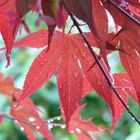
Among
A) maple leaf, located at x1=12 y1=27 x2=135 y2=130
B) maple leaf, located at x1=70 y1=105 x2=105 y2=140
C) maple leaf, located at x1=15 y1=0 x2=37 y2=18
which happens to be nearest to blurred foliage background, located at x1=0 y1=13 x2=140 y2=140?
maple leaf, located at x1=70 y1=105 x2=105 y2=140

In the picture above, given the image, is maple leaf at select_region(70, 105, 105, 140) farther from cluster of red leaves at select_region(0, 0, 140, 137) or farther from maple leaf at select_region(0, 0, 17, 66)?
maple leaf at select_region(0, 0, 17, 66)

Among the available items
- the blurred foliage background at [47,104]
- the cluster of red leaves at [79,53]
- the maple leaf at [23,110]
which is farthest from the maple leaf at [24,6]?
the blurred foliage background at [47,104]

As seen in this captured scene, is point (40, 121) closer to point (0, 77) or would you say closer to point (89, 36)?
point (0, 77)

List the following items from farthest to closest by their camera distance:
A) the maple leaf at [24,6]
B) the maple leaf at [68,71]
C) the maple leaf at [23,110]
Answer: the maple leaf at [23,110] → the maple leaf at [68,71] → the maple leaf at [24,6]

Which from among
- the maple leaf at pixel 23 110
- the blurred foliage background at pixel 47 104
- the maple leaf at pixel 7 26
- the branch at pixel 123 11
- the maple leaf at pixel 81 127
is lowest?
the blurred foliage background at pixel 47 104

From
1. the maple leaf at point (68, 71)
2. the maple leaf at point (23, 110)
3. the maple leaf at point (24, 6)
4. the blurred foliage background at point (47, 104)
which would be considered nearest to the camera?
the maple leaf at point (24, 6)

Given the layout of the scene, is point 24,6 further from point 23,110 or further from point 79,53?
point 23,110

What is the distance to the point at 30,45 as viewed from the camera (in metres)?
0.59

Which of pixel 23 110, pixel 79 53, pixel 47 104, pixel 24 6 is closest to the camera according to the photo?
pixel 24 6

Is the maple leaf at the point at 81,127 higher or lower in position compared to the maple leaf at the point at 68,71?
lower

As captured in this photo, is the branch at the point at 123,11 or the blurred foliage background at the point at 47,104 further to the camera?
the blurred foliage background at the point at 47,104

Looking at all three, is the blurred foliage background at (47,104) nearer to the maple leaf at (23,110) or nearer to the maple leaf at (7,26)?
the maple leaf at (23,110)

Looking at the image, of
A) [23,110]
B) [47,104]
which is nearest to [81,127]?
[23,110]

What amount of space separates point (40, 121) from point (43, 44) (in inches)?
10.6
